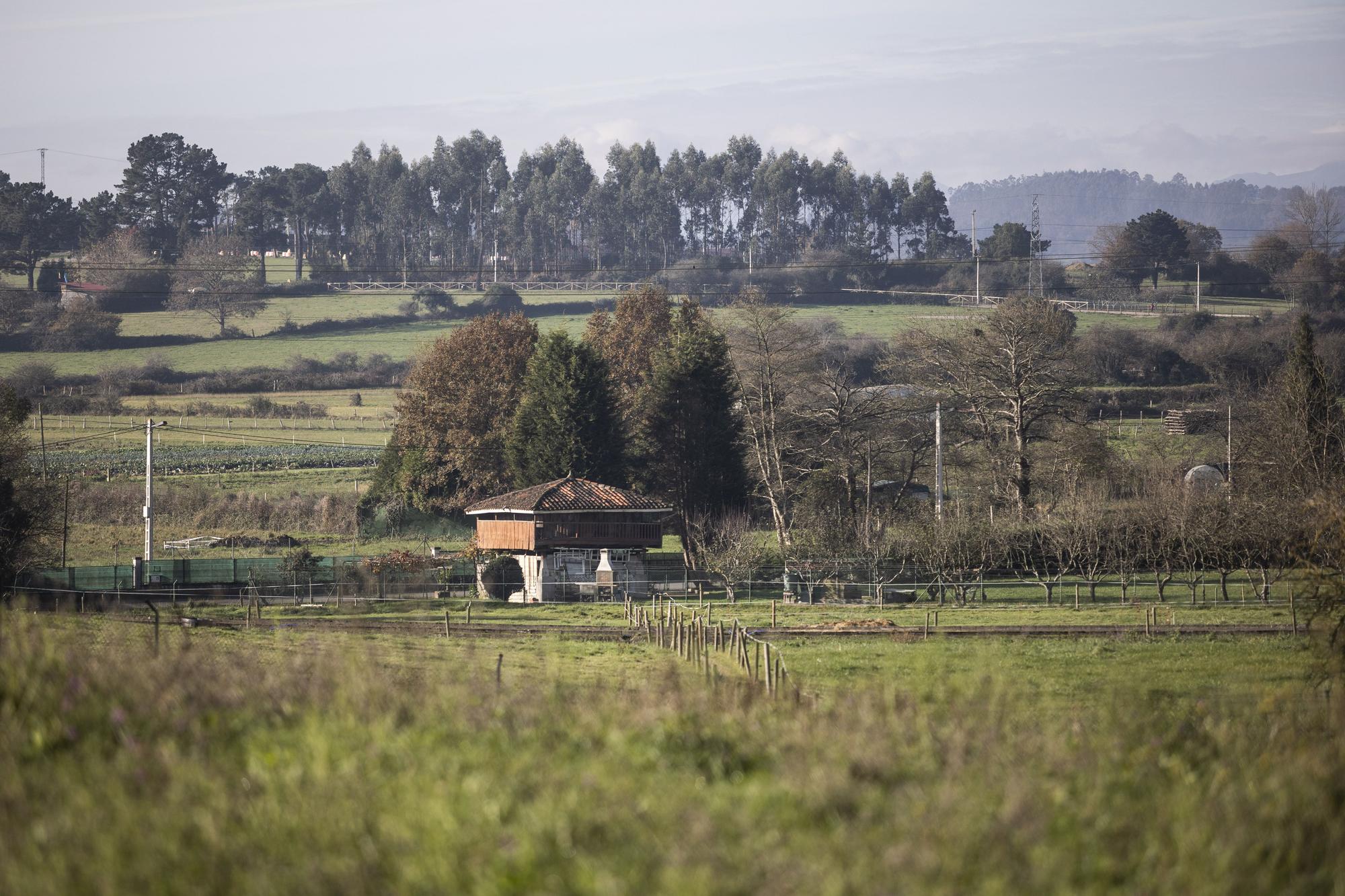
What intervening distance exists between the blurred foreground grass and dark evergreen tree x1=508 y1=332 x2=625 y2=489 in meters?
57.2

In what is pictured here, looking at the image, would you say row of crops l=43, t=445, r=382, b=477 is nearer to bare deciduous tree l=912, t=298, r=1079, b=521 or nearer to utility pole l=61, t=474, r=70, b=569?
utility pole l=61, t=474, r=70, b=569

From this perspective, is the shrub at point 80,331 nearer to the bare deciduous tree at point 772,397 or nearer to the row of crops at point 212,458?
the row of crops at point 212,458

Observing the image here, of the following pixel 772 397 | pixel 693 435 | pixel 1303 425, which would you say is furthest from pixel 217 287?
pixel 1303 425

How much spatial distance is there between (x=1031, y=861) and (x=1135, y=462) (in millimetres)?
70587

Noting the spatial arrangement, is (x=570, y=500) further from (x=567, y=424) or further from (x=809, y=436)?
(x=809, y=436)

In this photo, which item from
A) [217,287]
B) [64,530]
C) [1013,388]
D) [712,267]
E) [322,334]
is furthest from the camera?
[712,267]

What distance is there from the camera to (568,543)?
5941 cm

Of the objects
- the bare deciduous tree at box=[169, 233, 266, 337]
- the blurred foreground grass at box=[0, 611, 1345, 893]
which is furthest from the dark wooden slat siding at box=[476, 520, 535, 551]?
the bare deciduous tree at box=[169, 233, 266, 337]

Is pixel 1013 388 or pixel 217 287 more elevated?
pixel 217 287

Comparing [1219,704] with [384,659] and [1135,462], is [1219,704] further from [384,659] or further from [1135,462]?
[1135,462]

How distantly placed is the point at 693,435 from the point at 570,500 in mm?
12733

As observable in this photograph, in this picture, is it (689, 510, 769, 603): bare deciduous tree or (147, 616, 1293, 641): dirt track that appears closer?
(147, 616, 1293, 641): dirt track

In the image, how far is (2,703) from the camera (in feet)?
36.4

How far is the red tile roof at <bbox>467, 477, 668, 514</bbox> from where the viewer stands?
5953 centimetres
